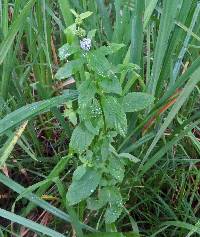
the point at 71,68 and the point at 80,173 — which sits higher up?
the point at 71,68

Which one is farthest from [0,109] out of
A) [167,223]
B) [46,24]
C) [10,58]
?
[167,223]

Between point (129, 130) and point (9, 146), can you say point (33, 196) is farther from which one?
point (129, 130)

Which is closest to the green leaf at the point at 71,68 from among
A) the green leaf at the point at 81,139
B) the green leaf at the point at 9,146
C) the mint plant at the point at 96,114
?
the mint plant at the point at 96,114

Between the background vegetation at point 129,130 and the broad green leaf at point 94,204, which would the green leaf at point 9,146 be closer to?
the background vegetation at point 129,130

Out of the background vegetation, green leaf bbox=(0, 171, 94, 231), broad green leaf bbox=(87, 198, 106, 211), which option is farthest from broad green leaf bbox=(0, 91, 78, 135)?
broad green leaf bbox=(87, 198, 106, 211)

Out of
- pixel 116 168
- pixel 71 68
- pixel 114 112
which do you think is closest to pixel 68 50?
pixel 71 68

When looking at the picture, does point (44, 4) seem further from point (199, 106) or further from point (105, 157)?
point (199, 106)

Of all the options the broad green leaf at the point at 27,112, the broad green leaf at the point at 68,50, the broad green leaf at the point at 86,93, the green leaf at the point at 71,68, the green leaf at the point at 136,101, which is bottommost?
the green leaf at the point at 136,101
